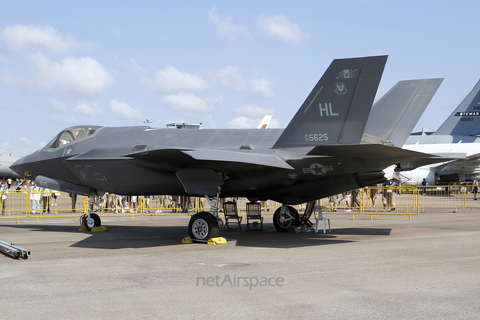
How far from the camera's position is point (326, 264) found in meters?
7.95

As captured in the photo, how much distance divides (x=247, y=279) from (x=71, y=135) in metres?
9.73

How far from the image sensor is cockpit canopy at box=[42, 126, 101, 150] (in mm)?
14188

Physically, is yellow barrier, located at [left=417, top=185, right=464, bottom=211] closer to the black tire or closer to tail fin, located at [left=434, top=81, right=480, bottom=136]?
the black tire

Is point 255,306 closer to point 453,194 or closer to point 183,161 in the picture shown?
point 183,161

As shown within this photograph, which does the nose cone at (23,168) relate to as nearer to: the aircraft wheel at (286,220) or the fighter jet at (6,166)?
the aircraft wheel at (286,220)

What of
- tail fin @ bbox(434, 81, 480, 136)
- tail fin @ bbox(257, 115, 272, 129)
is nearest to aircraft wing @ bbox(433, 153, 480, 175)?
tail fin @ bbox(434, 81, 480, 136)

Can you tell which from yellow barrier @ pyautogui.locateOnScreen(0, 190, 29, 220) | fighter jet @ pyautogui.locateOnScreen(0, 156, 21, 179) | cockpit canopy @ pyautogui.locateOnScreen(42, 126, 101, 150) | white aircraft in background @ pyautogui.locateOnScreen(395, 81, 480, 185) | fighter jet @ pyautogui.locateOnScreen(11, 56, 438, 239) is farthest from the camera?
fighter jet @ pyautogui.locateOnScreen(0, 156, 21, 179)

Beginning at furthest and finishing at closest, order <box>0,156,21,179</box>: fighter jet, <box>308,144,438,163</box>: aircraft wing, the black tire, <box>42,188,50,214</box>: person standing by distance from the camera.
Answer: <box>0,156,21,179</box>: fighter jet → <box>42,188,50,214</box>: person standing → the black tire → <box>308,144,438,163</box>: aircraft wing

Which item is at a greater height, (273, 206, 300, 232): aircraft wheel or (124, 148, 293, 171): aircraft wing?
(124, 148, 293, 171): aircraft wing

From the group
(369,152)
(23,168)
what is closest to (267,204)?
(23,168)

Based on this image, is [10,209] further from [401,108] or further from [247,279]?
[247,279]

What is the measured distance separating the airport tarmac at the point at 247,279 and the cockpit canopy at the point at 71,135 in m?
3.69

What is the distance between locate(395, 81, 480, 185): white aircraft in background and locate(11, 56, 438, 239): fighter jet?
1217 inches

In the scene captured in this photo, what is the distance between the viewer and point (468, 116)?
46.0m
